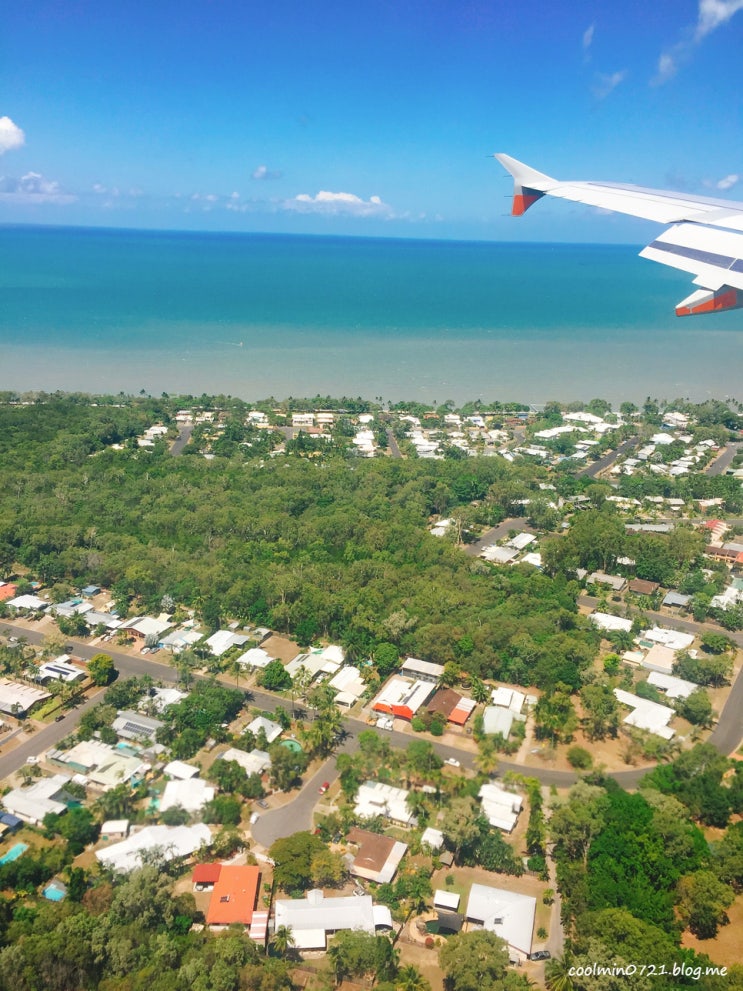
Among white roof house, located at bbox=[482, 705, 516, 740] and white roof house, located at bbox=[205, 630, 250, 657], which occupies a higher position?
white roof house, located at bbox=[482, 705, 516, 740]

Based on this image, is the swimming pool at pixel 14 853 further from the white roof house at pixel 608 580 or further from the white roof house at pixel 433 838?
the white roof house at pixel 608 580

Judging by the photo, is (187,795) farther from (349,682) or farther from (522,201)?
(522,201)

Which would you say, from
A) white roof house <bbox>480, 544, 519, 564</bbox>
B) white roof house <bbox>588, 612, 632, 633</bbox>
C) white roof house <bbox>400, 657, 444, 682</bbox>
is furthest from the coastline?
white roof house <bbox>400, 657, 444, 682</bbox>

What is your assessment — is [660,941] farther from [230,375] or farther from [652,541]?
[230,375]

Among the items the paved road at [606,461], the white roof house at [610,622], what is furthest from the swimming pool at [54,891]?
the paved road at [606,461]

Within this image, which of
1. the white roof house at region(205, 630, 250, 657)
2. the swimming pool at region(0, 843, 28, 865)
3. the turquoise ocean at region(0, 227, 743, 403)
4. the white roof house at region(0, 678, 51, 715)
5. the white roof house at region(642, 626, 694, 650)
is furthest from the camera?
the turquoise ocean at region(0, 227, 743, 403)

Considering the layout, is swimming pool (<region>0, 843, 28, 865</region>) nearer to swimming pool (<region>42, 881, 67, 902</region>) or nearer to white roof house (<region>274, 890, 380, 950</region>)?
swimming pool (<region>42, 881, 67, 902</region>)
